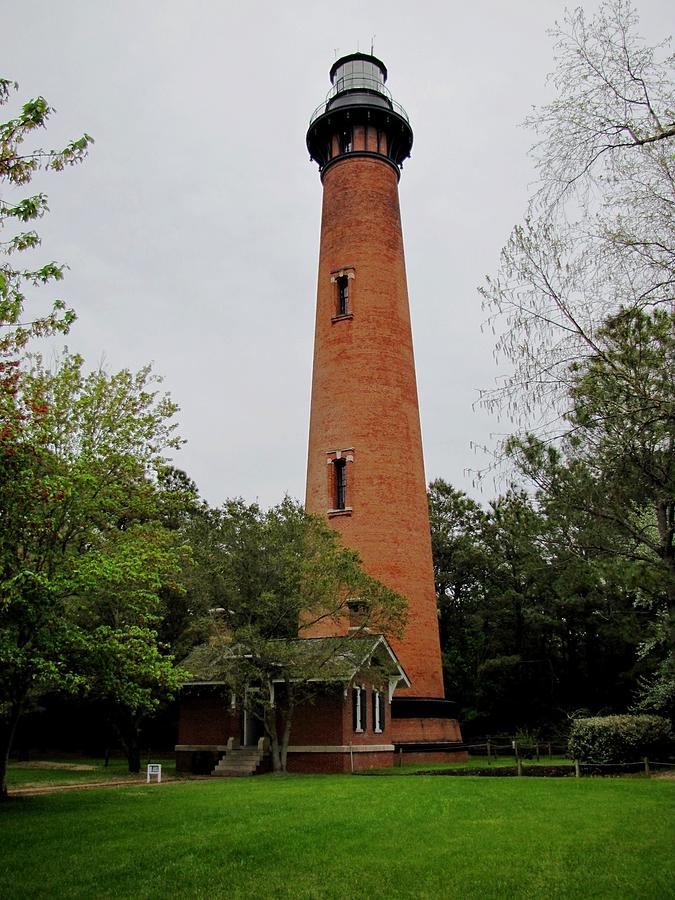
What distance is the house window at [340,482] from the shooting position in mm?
27500

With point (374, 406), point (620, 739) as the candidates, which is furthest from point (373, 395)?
point (620, 739)

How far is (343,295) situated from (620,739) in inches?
666

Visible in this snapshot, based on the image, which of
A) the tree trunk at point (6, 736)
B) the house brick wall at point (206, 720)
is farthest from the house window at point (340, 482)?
the tree trunk at point (6, 736)

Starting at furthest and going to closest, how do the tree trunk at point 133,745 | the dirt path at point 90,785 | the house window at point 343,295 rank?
the house window at point 343,295 → the tree trunk at point 133,745 → the dirt path at point 90,785

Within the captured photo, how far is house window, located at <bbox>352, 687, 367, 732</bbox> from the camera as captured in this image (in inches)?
958

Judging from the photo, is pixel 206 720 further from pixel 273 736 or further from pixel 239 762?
pixel 273 736

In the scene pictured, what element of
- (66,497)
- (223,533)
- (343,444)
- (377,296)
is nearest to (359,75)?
(377,296)

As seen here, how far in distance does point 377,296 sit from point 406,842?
822 inches

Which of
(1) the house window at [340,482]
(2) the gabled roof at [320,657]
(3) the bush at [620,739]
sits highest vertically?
(1) the house window at [340,482]

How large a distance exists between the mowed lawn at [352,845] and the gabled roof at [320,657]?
643cm

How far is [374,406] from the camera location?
2766 cm

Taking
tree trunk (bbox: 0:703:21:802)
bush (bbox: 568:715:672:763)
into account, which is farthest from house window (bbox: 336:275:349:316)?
tree trunk (bbox: 0:703:21:802)

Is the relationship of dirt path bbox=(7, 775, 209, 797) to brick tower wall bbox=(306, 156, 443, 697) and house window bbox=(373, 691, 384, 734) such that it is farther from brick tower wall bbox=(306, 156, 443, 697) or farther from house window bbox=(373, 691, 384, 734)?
brick tower wall bbox=(306, 156, 443, 697)

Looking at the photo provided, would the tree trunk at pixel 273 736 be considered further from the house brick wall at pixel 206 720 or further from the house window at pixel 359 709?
the house window at pixel 359 709
